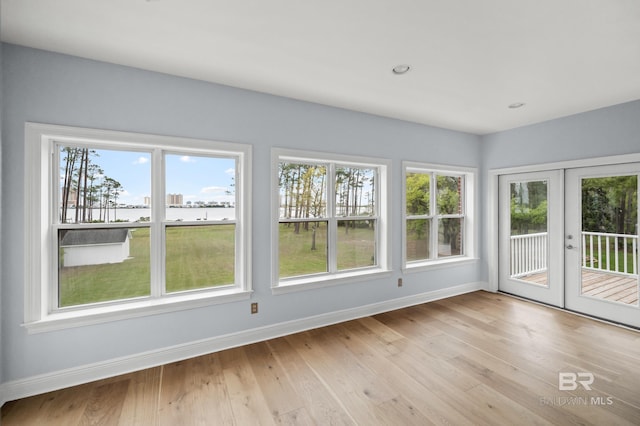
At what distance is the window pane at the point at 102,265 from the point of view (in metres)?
2.34

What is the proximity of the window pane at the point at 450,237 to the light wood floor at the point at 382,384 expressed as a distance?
152cm

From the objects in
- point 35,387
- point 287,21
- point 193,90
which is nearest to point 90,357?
point 35,387

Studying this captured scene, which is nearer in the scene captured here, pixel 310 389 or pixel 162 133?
pixel 310 389

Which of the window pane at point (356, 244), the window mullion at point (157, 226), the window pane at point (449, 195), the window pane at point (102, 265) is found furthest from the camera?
the window pane at point (449, 195)

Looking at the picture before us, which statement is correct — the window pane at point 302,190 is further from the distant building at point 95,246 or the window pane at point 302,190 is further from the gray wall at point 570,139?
the gray wall at point 570,139

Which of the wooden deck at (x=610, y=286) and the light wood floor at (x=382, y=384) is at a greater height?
the wooden deck at (x=610, y=286)

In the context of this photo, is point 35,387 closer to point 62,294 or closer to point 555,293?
point 62,294

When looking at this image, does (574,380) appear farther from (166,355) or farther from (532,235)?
(166,355)

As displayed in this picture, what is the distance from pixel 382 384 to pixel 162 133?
2.90 m

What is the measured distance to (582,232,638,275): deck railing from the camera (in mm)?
3264

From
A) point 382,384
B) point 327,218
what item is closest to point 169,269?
point 327,218

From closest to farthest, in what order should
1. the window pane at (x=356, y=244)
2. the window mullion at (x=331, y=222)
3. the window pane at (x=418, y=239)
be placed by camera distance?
the window mullion at (x=331, y=222) → the window pane at (x=356, y=244) → the window pane at (x=418, y=239)

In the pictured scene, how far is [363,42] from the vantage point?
2059mm

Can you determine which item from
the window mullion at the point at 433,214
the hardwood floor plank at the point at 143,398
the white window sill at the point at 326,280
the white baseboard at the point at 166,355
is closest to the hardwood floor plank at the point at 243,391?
A: the white baseboard at the point at 166,355
